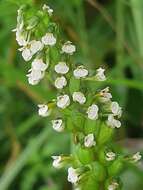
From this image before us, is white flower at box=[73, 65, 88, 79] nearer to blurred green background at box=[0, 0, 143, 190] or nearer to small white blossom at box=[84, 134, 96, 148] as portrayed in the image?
small white blossom at box=[84, 134, 96, 148]

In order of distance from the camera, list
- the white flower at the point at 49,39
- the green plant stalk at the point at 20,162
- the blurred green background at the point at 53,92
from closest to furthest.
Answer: the white flower at the point at 49,39
the green plant stalk at the point at 20,162
the blurred green background at the point at 53,92

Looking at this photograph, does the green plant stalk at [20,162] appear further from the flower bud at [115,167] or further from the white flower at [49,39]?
the white flower at [49,39]

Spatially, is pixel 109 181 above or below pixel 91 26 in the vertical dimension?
below

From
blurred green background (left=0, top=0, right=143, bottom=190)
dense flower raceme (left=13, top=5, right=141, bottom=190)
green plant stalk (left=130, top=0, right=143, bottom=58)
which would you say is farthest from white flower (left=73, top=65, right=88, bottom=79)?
green plant stalk (left=130, top=0, right=143, bottom=58)

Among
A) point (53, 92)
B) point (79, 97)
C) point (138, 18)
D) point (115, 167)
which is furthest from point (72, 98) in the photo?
point (138, 18)

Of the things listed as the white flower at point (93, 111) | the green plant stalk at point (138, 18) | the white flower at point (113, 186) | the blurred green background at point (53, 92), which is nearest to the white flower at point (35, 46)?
the white flower at point (93, 111)

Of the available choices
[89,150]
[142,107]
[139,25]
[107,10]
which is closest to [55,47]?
[89,150]

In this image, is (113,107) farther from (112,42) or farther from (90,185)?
(112,42)
